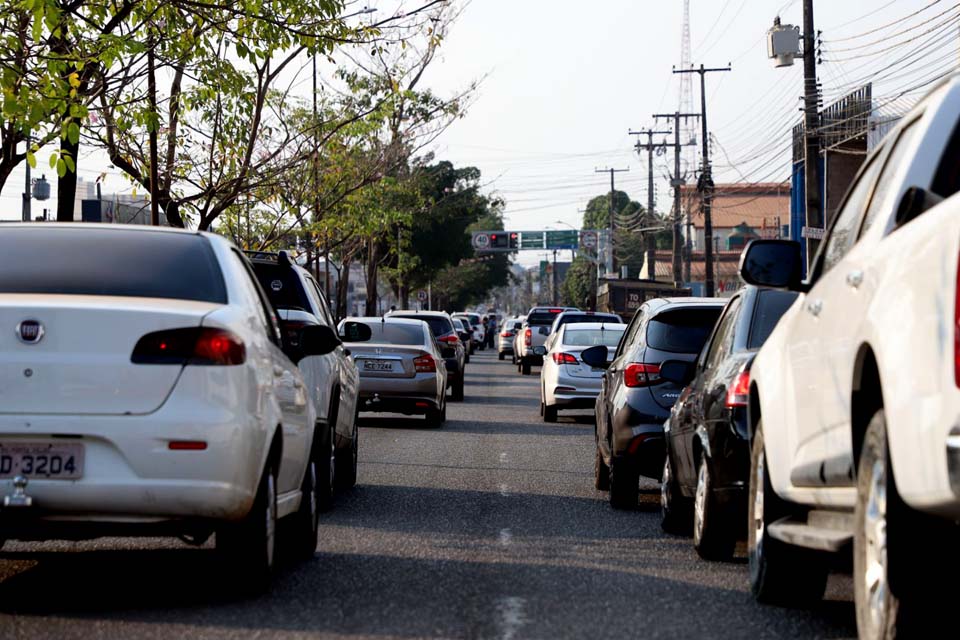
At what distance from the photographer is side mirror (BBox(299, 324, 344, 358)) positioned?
28.5ft

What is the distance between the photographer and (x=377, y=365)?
70.4 feet

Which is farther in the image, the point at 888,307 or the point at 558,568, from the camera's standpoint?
the point at 558,568

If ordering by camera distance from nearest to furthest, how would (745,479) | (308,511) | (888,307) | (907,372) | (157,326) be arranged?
(907,372)
(888,307)
(157,326)
(745,479)
(308,511)

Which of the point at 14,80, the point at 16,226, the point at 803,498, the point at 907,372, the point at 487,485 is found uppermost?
the point at 14,80

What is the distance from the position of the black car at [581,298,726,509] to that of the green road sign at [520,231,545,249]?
335 ft

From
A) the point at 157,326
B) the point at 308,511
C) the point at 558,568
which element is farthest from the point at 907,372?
the point at 308,511

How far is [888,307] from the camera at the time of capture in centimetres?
480

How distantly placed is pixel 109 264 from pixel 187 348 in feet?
2.67

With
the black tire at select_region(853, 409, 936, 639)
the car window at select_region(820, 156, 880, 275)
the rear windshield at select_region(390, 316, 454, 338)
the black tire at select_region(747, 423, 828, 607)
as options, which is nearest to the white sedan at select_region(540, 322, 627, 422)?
the rear windshield at select_region(390, 316, 454, 338)

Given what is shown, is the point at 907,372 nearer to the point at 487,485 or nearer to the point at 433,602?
the point at 433,602

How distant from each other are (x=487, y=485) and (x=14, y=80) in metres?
5.14

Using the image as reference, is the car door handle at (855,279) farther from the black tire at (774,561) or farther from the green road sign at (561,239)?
the green road sign at (561,239)

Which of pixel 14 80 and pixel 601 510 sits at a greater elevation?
pixel 14 80

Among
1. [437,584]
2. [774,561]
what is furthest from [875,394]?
[437,584]
